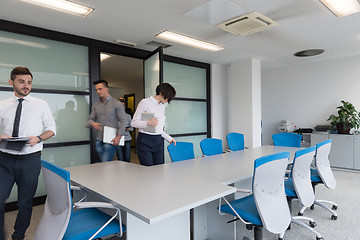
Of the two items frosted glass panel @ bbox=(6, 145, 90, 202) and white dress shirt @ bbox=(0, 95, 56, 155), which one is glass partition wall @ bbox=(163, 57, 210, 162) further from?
white dress shirt @ bbox=(0, 95, 56, 155)

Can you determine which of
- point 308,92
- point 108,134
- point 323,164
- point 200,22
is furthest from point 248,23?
point 308,92

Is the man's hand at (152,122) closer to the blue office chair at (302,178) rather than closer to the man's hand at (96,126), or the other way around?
the man's hand at (96,126)

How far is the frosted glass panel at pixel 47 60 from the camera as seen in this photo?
12.0ft

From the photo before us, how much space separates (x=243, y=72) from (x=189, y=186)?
17.1 feet

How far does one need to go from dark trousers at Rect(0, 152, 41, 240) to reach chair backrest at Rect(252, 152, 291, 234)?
2183 mm

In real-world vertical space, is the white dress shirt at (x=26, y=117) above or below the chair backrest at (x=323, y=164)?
above

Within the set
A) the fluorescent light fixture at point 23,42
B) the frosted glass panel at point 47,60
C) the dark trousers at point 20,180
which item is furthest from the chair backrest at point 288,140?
the fluorescent light fixture at point 23,42

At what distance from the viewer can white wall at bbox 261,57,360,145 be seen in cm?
631

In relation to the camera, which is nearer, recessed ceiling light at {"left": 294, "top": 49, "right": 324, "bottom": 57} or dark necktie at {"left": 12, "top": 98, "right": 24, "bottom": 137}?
dark necktie at {"left": 12, "top": 98, "right": 24, "bottom": 137}

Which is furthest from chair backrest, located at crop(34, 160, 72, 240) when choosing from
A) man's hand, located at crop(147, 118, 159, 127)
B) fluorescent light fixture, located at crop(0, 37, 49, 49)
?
fluorescent light fixture, located at crop(0, 37, 49, 49)

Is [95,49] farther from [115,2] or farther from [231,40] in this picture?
[231,40]

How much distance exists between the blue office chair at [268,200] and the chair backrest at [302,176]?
41cm

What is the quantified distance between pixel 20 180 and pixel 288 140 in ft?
14.4

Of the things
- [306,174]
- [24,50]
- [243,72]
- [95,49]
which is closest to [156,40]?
[95,49]
